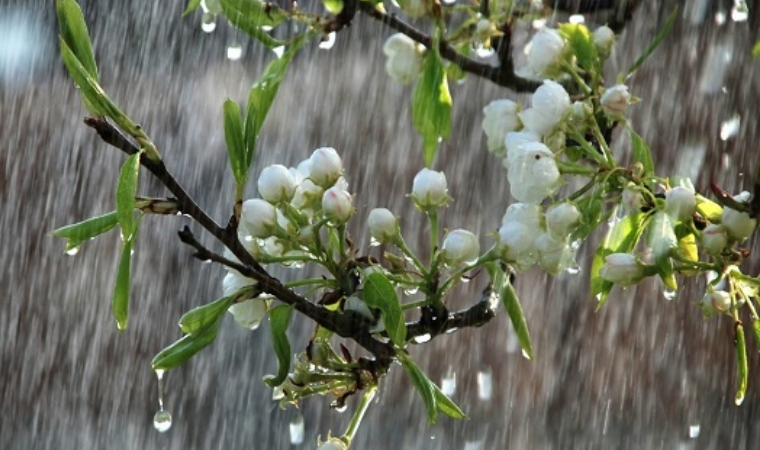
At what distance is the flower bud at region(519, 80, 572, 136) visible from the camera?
50cm

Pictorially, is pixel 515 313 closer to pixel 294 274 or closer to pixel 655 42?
pixel 655 42

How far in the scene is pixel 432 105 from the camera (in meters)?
0.55

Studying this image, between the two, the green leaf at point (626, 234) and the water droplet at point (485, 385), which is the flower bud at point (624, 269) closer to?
the green leaf at point (626, 234)

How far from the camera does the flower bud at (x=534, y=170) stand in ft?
1.59

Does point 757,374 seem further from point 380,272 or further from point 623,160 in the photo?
point 380,272

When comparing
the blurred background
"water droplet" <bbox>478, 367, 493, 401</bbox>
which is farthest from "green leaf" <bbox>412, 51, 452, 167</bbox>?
"water droplet" <bbox>478, 367, 493, 401</bbox>

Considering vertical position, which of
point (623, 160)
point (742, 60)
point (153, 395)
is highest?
point (742, 60)

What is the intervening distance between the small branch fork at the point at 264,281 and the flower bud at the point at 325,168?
1.9 inches

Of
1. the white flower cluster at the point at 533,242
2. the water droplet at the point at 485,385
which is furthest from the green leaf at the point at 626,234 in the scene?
the water droplet at the point at 485,385

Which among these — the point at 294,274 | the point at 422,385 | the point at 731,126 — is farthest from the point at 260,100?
the point at 294,274

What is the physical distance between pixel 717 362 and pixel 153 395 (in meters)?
0.81

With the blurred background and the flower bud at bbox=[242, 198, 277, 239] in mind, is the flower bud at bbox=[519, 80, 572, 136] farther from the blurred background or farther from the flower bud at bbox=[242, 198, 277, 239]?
the blurred background

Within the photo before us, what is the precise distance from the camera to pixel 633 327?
5.26ft

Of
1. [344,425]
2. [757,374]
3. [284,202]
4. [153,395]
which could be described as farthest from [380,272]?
[153,395]
